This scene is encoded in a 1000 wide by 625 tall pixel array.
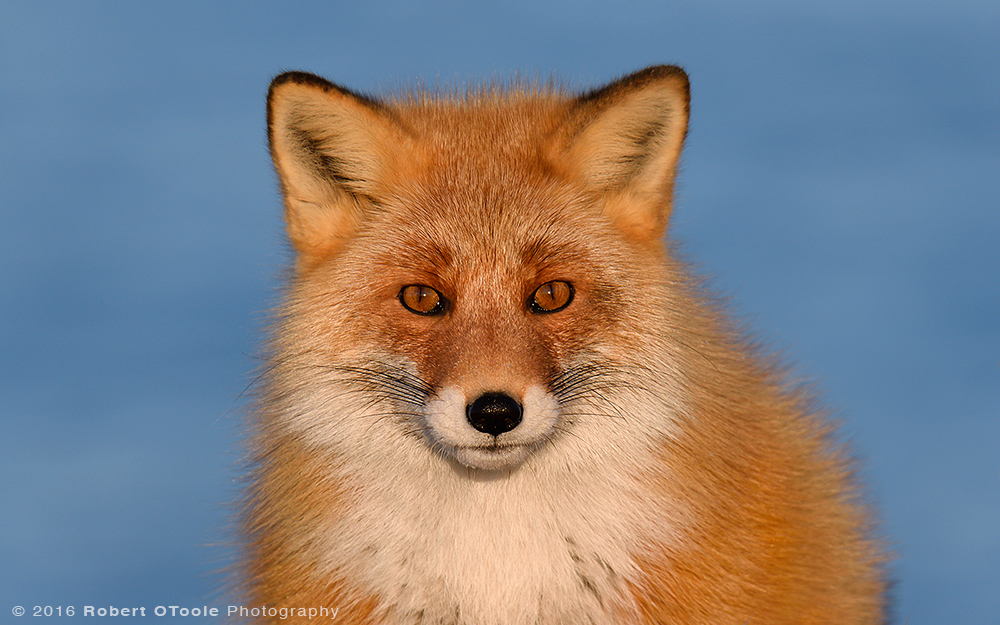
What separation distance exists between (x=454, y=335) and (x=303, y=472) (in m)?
0.97

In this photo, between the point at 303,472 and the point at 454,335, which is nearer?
the point at 454,335

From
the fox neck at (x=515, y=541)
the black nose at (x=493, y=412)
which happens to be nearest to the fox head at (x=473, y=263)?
the black nose at (x=493, y=412)

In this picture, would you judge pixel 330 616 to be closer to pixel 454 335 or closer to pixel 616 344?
pixel 454 335

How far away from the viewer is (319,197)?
511 centimetres

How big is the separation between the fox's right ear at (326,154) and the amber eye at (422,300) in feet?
1.84

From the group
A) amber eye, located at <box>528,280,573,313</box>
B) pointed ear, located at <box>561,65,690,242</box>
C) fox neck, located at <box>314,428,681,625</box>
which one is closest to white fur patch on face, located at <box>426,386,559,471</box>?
fox neck, located at <box>314,428,681,625</box>

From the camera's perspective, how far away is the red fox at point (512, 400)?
4.60 m

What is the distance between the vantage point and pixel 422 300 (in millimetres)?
4703

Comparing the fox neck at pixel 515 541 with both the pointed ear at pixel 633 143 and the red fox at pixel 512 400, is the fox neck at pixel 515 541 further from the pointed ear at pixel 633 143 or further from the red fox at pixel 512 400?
the pointed ear at pixel 633 143

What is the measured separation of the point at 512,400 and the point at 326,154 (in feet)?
5.13

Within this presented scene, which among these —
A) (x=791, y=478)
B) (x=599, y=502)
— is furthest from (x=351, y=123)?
(x=791, y=478)

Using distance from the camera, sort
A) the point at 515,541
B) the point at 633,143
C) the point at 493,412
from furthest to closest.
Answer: the point at 633,143 < the point at 515,541 < the point at 493,412

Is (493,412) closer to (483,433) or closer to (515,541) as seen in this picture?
(483,433)

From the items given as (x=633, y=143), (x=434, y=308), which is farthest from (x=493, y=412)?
(x=633, y=143)
